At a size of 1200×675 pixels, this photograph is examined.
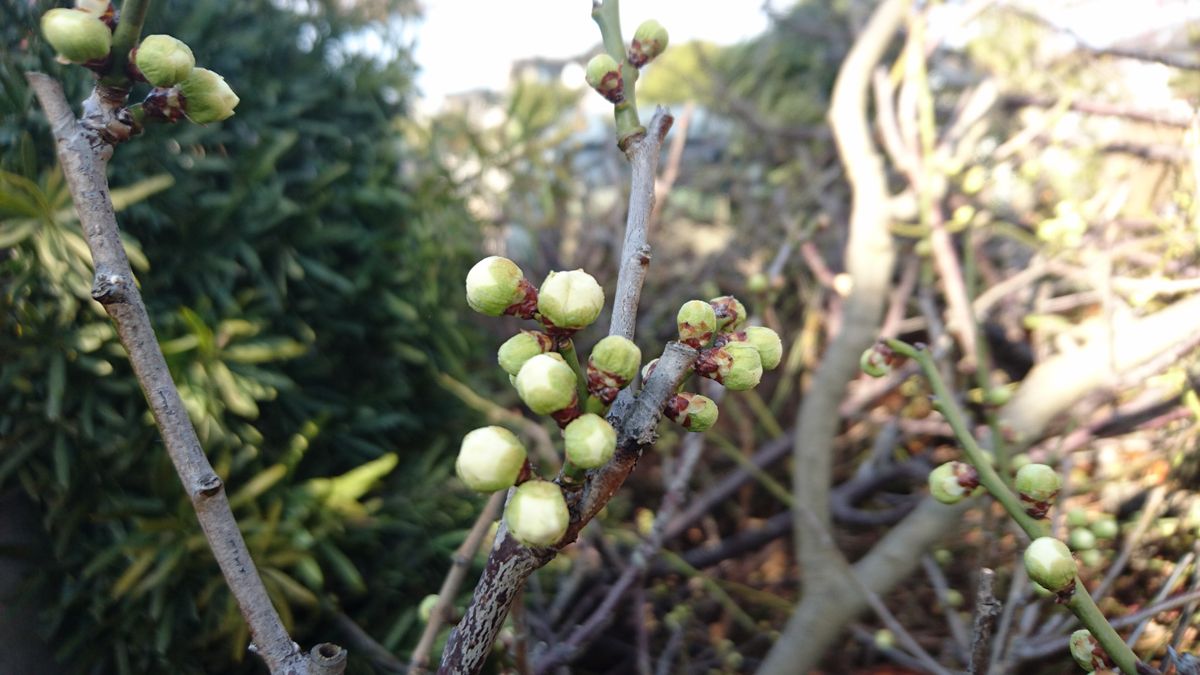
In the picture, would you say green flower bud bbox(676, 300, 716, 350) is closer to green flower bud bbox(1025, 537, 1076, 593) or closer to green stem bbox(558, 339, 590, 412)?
green stem bbox(558, 339, 590, 412)

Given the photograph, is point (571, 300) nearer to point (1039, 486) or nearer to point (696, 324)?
point (696, 324)

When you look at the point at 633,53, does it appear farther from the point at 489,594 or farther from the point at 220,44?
the point at 220,44

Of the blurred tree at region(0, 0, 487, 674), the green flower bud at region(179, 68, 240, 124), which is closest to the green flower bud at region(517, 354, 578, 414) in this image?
the green flower bud at region(179, 68, 240, 124)

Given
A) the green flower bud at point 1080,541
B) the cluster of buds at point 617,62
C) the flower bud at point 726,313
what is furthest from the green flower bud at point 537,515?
A: the green flower bud at point 1080,541

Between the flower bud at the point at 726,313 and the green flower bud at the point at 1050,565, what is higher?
the flower bud at the point at 726,313

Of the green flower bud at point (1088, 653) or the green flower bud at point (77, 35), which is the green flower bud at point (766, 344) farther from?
the green flower bud at point (77, 35)

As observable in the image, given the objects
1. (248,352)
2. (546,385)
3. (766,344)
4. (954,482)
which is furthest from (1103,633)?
(248,352)

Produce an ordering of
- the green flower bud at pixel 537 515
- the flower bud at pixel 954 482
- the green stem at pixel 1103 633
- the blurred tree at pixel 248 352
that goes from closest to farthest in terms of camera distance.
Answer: the green flower bud at pixel 537 515, the green stem at pixel 1103 633, the flower bud at pixel 954 482, the blurred tree at pixel 248 352

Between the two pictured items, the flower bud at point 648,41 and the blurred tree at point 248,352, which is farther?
the blurred tree at point 248,352

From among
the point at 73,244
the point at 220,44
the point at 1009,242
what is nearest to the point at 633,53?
the point at 73,244
